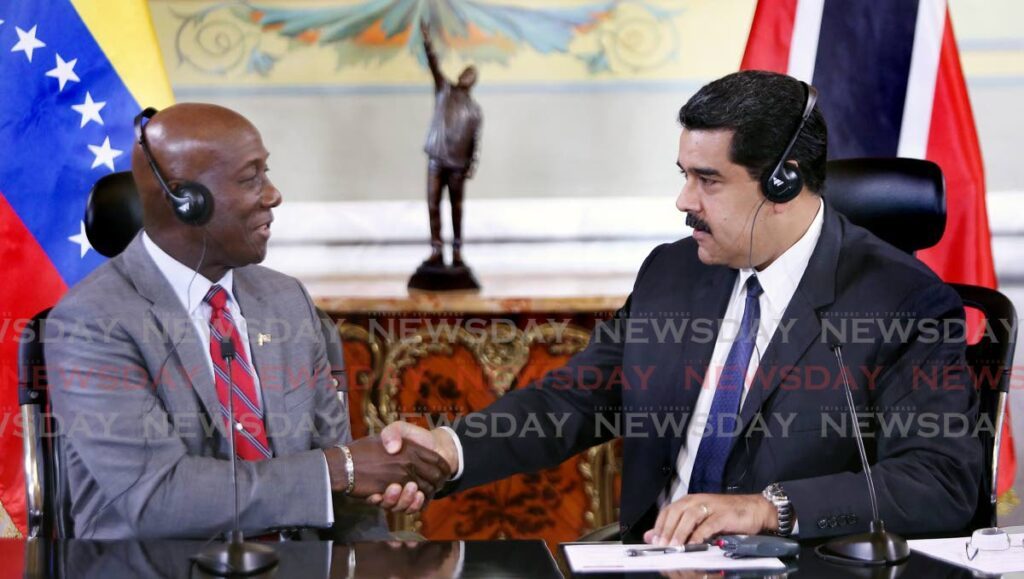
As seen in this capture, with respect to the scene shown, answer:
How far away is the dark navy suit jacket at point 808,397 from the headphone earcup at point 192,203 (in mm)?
639

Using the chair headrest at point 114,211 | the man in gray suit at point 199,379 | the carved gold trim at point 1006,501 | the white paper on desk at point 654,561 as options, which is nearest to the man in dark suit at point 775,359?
the man in gray suit at point 199,379

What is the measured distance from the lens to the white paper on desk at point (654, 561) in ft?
4.99

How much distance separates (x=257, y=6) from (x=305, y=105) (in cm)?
38

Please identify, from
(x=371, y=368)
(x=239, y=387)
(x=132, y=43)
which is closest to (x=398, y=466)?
(x=239, y=387)

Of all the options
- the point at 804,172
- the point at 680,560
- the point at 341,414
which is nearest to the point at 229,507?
the point at 341,414

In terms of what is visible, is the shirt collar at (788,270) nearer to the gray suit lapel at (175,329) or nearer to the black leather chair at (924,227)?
the black leather chair at (924,227)

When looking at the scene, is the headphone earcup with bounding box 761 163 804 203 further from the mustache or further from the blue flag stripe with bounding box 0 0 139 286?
the blue flag stripe with bounding box 0 0 139 286

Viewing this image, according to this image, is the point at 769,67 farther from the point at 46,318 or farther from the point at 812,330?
the point at 46,318

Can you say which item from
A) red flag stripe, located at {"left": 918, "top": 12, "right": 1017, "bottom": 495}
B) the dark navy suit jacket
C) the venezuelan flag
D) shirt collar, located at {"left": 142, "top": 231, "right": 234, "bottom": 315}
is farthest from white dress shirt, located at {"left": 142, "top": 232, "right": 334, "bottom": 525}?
red flag stripe, located at {"left": 918, "top": 12, "right": 1017, "bottom": 495}

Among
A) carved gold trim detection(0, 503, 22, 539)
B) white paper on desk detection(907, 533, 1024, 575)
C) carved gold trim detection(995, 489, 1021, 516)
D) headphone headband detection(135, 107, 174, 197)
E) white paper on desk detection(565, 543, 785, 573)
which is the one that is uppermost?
headphone headband detection(135, 107, 174, 197)

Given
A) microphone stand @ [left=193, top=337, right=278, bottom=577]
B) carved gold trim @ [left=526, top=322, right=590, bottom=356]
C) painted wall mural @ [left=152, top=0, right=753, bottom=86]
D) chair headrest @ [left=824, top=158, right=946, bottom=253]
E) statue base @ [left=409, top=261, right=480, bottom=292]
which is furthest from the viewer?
painted wall mural @ [left=152, top=0, right=753, bottom=86]

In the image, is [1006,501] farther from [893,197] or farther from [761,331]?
[761,331]

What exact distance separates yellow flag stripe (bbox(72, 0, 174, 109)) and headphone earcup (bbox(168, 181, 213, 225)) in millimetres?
1537

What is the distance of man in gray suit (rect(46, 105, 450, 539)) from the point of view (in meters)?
1.89
